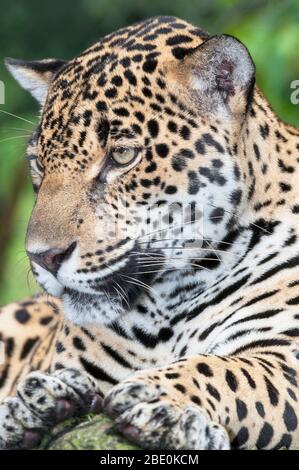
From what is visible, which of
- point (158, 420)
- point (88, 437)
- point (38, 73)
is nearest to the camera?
point (158, 420)

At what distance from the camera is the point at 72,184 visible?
689cm

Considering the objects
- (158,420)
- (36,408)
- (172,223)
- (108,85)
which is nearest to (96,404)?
(36,408)

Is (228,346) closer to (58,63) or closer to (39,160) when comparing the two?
(39,160)

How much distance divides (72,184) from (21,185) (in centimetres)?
1187

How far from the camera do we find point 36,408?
5965 mm

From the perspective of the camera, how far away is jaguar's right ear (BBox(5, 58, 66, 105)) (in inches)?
319

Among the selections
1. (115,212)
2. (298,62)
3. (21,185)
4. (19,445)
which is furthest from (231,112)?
(21,185)

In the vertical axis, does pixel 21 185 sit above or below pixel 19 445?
above

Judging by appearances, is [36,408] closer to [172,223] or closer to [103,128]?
[172,223]

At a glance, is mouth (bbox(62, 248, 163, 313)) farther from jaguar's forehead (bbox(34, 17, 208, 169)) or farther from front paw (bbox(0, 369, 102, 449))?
front paw (bbox(0, 369, 102, 449))

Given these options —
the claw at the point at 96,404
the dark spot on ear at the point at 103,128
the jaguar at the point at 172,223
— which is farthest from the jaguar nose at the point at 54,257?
the claw at the point at 96,404

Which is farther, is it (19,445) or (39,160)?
(39,160)

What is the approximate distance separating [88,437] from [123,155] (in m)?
1.94

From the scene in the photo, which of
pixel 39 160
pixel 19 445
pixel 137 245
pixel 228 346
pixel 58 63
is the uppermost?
pixel 58 63
